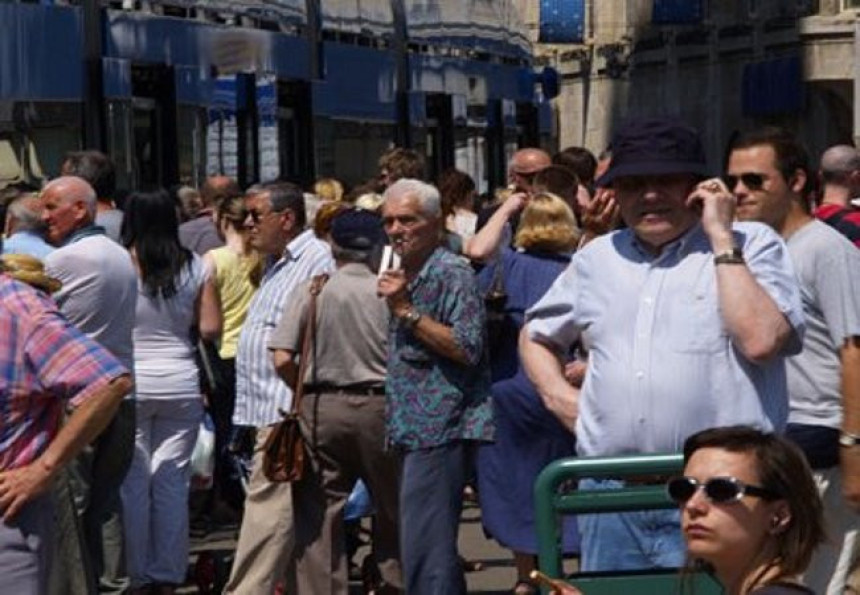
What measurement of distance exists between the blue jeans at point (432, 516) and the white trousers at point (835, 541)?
2.21 meters

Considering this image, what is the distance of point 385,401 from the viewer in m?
10.6

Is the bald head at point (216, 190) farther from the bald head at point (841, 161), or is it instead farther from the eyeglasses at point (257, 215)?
the bald head at point (841, 161)

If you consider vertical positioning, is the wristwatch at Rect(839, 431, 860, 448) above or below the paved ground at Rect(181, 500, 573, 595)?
above

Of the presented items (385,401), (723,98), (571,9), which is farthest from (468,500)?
(571,9)

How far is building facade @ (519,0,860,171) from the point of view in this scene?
45406mm

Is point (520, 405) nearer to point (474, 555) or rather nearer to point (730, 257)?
point (474, 555)

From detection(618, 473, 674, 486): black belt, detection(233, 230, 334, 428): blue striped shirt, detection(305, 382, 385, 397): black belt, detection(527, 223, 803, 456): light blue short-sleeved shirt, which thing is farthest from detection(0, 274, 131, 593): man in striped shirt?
detection(233, 230, 334, 428): blue striped shirt

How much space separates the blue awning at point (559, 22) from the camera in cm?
5091

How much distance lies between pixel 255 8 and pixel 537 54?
106 feet

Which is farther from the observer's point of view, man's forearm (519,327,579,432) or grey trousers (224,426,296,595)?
grey trousers (224,426,296,595)

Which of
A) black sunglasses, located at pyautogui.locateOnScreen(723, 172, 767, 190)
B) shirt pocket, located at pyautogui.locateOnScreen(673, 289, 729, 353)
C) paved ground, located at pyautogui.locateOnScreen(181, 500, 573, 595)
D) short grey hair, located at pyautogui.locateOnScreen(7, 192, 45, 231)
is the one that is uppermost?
black sunglasses, located at pyautogui.locateOnScreen(723, 172, 767, 190)

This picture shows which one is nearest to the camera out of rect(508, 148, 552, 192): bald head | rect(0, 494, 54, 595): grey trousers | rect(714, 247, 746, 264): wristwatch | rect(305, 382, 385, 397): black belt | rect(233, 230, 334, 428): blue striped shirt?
rect(714, 247, 746, 264): wristwatch

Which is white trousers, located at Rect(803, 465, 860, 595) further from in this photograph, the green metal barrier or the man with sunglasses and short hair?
the green metal barrier

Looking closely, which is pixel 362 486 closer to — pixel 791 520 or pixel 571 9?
pixel 791 520
